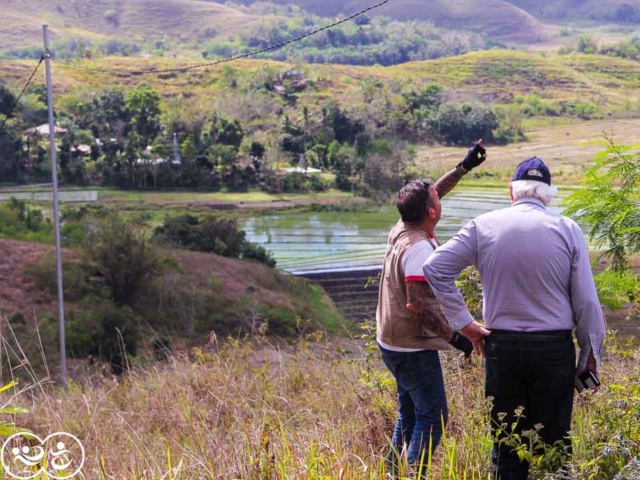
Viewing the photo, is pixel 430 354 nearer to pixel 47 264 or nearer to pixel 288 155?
pixel 47 264

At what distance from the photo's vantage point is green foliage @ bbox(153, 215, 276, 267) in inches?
1167

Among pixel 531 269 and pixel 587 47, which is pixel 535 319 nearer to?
pixel 531 269

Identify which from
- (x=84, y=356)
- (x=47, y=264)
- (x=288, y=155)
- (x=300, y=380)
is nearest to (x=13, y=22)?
(x=288, y=155)

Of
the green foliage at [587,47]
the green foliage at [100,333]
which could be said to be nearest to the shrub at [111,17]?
the green foliage at [587,47]

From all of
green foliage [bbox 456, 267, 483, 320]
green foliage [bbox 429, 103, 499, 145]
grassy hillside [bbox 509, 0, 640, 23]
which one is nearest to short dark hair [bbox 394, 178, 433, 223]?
green foliage [bbox 456, 267, 483, 320]

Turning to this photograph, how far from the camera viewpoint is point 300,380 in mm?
5316

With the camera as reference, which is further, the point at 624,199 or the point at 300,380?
the point at 300,380

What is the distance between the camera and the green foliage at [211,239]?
29.6m

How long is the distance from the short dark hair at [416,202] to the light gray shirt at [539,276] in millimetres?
363

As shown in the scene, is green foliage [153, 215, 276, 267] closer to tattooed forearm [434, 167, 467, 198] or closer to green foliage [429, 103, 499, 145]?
green foliage [429, 103, 499, 145]

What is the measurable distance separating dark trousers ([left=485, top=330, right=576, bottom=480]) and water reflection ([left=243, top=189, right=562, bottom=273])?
29019mm

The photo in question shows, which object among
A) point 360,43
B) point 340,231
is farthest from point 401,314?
point 360,43

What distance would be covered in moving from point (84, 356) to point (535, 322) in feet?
50.0

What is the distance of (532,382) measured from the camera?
8.87 ft
